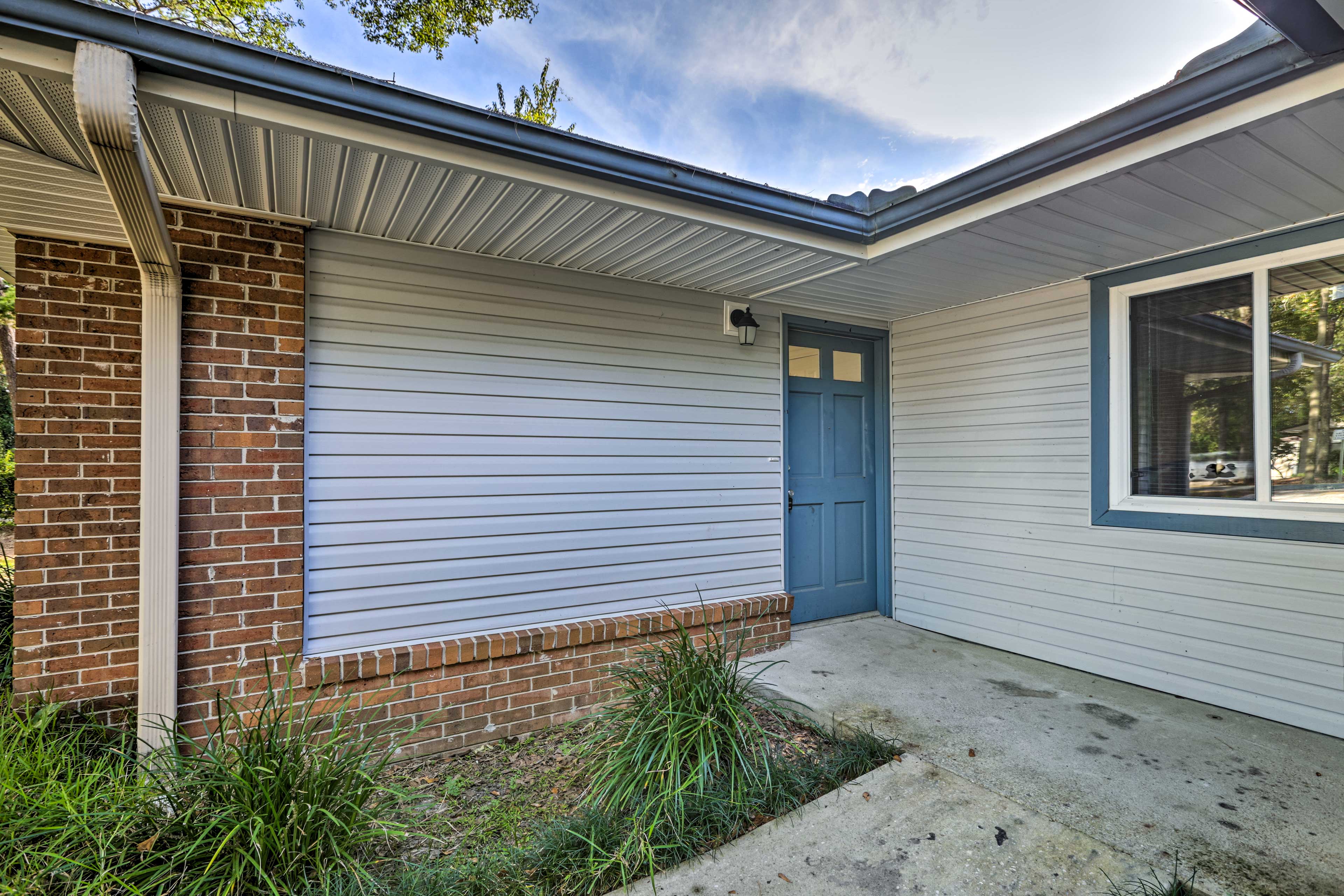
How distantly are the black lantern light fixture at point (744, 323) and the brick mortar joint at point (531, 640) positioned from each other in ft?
5.66

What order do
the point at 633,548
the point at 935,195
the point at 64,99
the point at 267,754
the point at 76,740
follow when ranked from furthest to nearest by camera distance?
the point at 633,548 → the point at 935,195 → the point at 76,740 → the point at 267,754 → the point at 64,99

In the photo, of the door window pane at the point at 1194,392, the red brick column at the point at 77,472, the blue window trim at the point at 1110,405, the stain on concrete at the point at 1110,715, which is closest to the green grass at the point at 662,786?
the stain on concrete at the point at 1110,715

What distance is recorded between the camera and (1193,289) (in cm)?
317

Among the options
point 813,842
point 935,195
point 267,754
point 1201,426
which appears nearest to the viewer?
point 267,754

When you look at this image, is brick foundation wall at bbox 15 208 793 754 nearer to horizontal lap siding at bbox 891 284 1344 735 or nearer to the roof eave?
the roof eave

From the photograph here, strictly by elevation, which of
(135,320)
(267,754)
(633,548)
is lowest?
(267,754)

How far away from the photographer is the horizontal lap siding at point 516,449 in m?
2.80

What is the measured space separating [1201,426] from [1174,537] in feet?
1.99

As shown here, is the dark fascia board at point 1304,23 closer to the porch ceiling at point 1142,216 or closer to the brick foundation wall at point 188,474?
the porch ceiling at point 1142,216

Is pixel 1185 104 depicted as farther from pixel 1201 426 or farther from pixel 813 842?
pixel 813 842

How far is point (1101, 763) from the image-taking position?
8.16ft

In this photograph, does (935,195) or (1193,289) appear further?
(1193,289)

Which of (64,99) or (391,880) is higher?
(64,99)

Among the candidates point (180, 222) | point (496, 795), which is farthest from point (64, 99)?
point (496, 795)
